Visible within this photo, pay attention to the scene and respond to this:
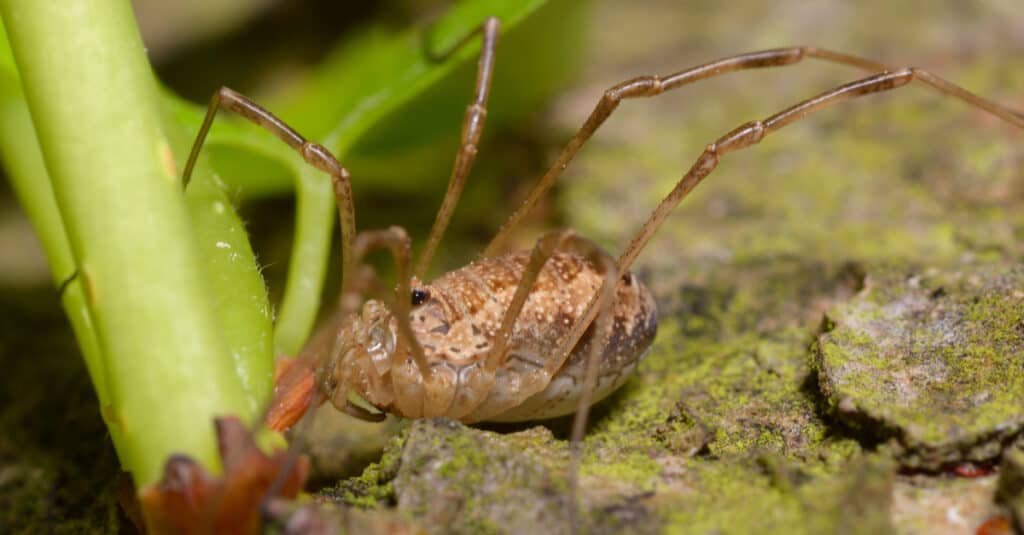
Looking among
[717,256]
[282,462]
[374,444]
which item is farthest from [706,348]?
[282,462]

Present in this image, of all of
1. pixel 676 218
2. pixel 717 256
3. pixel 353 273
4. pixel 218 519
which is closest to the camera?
pixel 218 519

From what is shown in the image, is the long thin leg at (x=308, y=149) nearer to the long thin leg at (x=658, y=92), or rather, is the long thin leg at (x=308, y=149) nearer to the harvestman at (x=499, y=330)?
the harvestman at (x=499, y=330)

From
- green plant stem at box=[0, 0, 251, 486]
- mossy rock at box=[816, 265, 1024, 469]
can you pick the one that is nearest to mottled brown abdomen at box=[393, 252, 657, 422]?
mossy rock at box=[816, 265, 1024, 469]

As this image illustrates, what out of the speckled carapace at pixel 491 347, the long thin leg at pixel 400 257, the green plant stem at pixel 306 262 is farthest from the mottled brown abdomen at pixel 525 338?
the green plant stem at pixel 306 262

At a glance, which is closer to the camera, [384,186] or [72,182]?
[72,182]

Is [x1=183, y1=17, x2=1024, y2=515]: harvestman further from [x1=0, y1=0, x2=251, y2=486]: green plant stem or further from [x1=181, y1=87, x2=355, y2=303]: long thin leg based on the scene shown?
[x1=0, y1=0, x2=251, y2=486]: green plant stem

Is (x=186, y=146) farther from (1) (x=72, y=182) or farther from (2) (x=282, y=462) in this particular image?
(2) (x=282, y=462)
